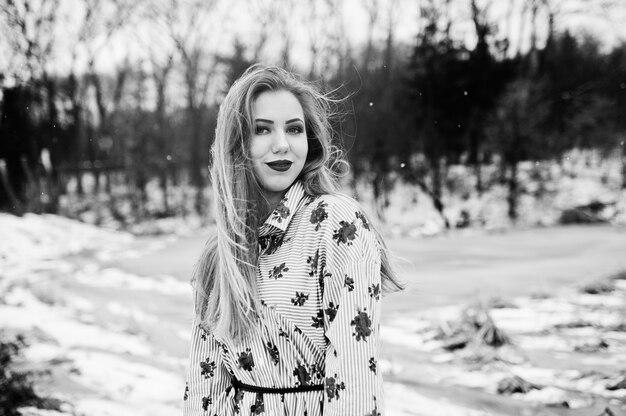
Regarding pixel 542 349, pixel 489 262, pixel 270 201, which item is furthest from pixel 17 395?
pixel 489 262

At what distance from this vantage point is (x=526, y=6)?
55.1ft

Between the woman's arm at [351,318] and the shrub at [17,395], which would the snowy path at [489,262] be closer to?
the shrub at [17,395]

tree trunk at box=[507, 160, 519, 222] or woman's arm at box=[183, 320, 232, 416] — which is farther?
tree trunk at box=[507, 160, 519, 222]

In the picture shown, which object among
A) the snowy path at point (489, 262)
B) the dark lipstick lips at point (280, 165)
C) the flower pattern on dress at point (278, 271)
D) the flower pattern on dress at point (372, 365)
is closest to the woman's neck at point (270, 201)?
the dark lipstick lips at point (280, 165)

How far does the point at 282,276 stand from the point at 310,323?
136 mm

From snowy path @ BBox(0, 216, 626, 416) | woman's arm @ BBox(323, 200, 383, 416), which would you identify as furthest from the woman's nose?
snowy path @ BBox(0, 216, 626, 416)

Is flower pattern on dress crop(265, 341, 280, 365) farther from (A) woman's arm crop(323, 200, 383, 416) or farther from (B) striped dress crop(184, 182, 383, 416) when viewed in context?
(A) woman's arm crop(323, 200, 383, 416)

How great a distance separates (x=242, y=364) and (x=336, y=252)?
44 cm

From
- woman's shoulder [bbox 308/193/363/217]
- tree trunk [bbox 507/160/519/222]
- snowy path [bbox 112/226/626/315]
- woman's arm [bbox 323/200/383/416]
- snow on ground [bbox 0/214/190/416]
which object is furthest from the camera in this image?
tree trunk [bbox 507/160/519/222]

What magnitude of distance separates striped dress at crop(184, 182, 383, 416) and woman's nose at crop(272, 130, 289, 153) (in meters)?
0.10

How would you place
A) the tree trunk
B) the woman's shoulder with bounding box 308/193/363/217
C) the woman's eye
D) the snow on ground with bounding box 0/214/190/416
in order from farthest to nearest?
the tree trunk → the snow on ground with bounding box 0/214/190/416 → the woman's eye → the woman's shoulder with bounding box 308/193/363/217

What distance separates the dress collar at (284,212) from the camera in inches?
51.4

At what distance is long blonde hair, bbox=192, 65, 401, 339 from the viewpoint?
1.33 meters

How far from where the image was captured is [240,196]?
4.80 ft
